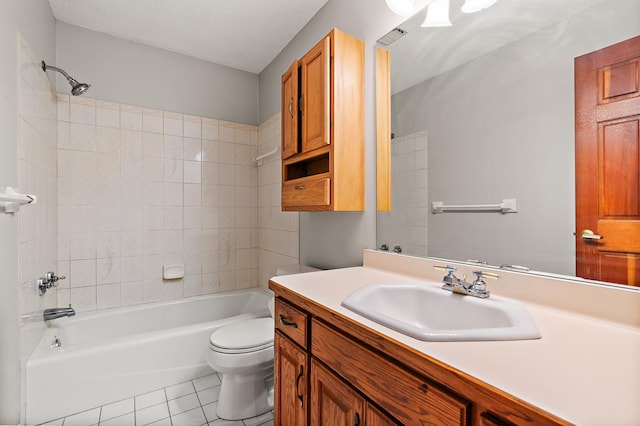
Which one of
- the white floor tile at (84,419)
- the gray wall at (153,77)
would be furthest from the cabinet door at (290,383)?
the gray wall at (153,77)

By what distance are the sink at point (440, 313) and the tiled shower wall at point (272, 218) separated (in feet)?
4.10

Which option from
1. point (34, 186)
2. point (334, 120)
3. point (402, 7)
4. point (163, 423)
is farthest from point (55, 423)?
point (402, 7)

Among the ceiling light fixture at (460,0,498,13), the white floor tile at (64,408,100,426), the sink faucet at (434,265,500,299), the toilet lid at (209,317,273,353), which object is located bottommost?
the white floor tile at (64,408,100,426)

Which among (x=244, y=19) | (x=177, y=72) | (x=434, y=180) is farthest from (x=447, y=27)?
(x=177, y=72)

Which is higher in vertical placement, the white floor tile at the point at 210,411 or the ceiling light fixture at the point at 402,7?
the ceiling light fixture at the point at 402,7

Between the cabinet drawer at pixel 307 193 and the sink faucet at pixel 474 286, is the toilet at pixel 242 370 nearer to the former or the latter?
the cabinet drawer at pixel 307 193


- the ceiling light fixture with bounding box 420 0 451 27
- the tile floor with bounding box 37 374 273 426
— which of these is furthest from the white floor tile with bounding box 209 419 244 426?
the ceiling light fixture with bounding box 420 0 451 27

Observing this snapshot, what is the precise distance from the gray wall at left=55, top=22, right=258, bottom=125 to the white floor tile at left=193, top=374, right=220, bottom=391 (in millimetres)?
2070

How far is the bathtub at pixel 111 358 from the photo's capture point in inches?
61.4

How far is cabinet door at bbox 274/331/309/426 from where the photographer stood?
3.39ft

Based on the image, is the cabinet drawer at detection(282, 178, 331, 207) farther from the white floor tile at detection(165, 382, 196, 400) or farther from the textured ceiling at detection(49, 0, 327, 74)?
the white floor tile at detection(165, 382, 196, 400)

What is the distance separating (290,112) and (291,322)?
1.20m

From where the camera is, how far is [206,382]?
197cm

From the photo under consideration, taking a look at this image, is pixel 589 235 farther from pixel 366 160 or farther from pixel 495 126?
pixel 366 160
